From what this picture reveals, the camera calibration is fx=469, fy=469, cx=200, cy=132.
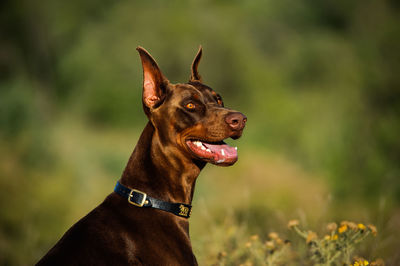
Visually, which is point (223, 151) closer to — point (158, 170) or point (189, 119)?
point (189, 119)

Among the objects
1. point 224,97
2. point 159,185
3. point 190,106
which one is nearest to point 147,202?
point 159,185

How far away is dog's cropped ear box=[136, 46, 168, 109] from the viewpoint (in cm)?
317

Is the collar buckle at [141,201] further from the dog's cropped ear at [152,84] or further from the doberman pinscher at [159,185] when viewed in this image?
the dog's cropped ear at [152,84]

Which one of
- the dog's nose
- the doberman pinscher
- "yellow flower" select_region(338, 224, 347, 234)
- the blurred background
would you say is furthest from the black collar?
the blurred background

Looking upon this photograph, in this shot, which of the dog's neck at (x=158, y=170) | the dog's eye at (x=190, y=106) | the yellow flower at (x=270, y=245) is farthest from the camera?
the yellow flower at (x=270, y=245)

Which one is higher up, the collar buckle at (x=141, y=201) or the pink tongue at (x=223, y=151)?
the pink tongue at (x=223, y=151)

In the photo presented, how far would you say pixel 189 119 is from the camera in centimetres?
311

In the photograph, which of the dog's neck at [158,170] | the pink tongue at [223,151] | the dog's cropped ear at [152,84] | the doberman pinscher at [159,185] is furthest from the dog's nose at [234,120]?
the dog's cropped ear at [152,84]

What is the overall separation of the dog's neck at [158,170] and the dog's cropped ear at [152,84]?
0.61 ft

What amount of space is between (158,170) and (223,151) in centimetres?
45

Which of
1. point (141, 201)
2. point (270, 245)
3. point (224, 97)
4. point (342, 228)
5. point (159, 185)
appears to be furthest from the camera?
point (224, 97)

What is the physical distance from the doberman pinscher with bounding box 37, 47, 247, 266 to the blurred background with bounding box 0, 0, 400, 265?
172 inches

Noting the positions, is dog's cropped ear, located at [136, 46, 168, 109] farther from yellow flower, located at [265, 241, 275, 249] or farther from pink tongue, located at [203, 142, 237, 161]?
yellow flower, located at [265, 241, 275, 249]

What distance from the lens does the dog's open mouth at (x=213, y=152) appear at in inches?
120
